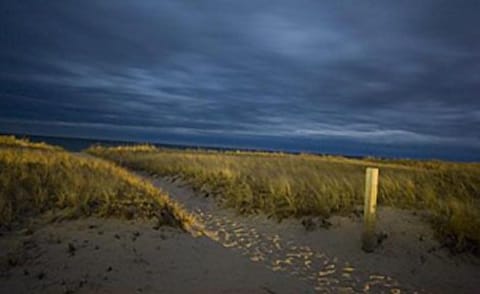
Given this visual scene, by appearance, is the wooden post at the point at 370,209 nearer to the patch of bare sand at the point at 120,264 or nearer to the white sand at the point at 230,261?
the white sand at the point at 230,261

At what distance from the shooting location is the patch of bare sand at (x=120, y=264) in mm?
5707

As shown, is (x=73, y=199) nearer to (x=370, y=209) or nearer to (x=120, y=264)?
(x=120, y=264)

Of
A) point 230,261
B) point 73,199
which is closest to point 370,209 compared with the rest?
point 230,261

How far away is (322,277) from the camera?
6.85 meters

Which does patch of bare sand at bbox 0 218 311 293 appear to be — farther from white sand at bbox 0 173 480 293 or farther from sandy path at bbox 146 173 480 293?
sandy path at bbox 146 173 480 293

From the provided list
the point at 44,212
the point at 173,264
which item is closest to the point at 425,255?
the point at 173,264

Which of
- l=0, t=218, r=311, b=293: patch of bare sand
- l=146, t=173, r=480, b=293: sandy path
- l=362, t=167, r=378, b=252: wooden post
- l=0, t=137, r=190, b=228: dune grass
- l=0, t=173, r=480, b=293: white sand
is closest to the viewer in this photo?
l=0, t=218, r=311, b=293: patch of bare sand

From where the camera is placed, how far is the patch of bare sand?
5.71 metres

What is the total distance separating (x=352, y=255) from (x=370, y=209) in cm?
110

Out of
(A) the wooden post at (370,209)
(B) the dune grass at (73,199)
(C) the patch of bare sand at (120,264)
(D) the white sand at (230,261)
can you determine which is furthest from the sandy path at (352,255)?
(B) the dune grass at (73,199)

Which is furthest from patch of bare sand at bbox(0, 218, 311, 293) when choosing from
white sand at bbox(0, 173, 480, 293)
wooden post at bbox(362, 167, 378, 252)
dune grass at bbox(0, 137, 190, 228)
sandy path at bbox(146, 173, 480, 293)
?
wooden post at bbox(362, 167, 378, 252)

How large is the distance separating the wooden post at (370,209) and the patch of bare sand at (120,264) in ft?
8.00

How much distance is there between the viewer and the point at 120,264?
20.9 ft

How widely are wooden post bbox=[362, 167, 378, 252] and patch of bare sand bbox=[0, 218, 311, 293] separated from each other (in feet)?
8.00
